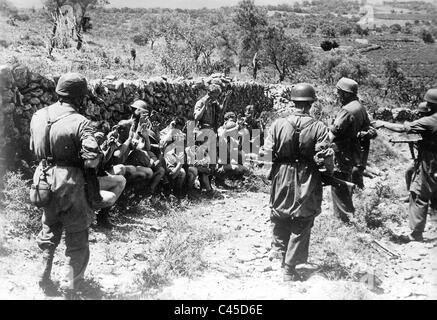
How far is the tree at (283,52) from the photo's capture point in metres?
28.3

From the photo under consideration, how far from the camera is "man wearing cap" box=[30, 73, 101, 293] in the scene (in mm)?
3723

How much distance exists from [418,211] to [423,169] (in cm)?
62

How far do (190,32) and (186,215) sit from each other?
20296 millimetres

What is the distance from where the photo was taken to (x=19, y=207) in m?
5.40

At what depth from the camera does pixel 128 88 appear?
8734 mm

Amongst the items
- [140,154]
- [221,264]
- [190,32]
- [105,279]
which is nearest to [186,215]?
[140,154]

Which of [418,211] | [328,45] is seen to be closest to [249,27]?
[328,45]

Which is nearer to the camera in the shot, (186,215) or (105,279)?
(105,279)

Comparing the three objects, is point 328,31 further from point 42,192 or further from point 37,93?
point 42,192

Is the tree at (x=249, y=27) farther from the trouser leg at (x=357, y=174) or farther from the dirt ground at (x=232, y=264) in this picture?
the dirt ground at (x=232, y=264)

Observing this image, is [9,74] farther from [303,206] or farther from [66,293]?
[303,206]

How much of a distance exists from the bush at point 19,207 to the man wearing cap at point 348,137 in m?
4.48

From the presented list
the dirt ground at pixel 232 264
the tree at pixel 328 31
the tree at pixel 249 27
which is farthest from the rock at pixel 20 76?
the tree at pixel 328 31

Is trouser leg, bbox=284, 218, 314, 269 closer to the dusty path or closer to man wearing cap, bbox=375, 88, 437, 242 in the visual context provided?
the dusty path
